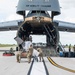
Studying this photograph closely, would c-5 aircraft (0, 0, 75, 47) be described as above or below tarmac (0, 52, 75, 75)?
above

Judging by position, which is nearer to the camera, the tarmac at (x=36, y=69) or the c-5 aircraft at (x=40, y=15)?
the tarmac at (x=36, y=69)

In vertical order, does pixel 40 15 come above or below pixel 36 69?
above

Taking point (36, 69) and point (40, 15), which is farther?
point (40, 15)

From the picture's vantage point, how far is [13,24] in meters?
42.5

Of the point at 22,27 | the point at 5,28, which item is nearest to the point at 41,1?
the point at 22,27

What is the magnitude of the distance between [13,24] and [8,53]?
23.0 ft

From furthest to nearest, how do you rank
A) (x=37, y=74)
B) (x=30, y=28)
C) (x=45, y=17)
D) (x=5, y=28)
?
(x=5, y=28), (x=30, y=28), (x=45, y=17), (x=37, y=74)

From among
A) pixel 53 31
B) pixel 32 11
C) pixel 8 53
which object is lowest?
pixel 8 53

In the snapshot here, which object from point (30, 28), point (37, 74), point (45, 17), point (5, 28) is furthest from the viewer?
point (5, 28)

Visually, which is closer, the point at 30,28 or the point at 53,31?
the point at 53,31

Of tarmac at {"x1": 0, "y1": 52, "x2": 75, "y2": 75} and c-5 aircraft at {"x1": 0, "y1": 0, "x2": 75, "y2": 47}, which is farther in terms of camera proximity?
c-5 aircraft at {"x1": 0, "y1": 0, "x2": 75, "y2": 47}

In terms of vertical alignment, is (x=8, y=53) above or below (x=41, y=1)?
below

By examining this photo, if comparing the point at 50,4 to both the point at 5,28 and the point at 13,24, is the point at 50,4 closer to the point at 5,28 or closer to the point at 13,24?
the point at 13,24

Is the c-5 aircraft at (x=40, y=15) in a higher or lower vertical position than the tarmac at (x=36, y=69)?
higher
